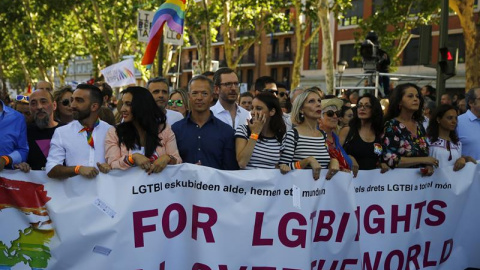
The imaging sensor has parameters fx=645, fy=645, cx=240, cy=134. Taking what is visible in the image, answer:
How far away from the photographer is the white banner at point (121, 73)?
14281mm

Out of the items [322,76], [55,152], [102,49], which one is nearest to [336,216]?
[55,152]

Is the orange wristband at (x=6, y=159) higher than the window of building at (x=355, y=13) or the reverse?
the reverse

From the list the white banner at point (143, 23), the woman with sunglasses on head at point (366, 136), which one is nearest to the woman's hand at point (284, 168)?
the woman with sunglasses on head at point (366, 136)

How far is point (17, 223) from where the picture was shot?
4.96 meters

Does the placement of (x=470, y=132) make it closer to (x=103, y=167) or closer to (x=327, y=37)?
(x=103, y=167)

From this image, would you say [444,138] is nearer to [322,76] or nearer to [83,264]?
[83,264]

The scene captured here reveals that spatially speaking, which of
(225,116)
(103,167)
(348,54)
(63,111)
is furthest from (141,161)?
(348,54)

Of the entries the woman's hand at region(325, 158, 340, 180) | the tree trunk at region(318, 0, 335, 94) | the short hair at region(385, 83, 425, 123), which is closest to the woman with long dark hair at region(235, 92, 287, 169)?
the woman's hand at region(325, 158, 340, 180)

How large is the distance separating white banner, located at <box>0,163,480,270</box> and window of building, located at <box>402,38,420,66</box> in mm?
36070

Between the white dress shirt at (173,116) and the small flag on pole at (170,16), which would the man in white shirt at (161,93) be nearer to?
the white dress shirt at (173,116)

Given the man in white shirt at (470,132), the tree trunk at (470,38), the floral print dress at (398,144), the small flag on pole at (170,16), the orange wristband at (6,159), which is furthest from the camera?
the tree trunk at (470,38)

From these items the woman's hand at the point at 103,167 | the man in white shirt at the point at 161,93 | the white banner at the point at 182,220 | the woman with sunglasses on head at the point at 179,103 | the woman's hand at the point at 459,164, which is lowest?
the white banner at the point at 182,220

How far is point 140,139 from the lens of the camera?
4.98m

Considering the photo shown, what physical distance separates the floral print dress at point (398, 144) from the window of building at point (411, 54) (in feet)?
115
